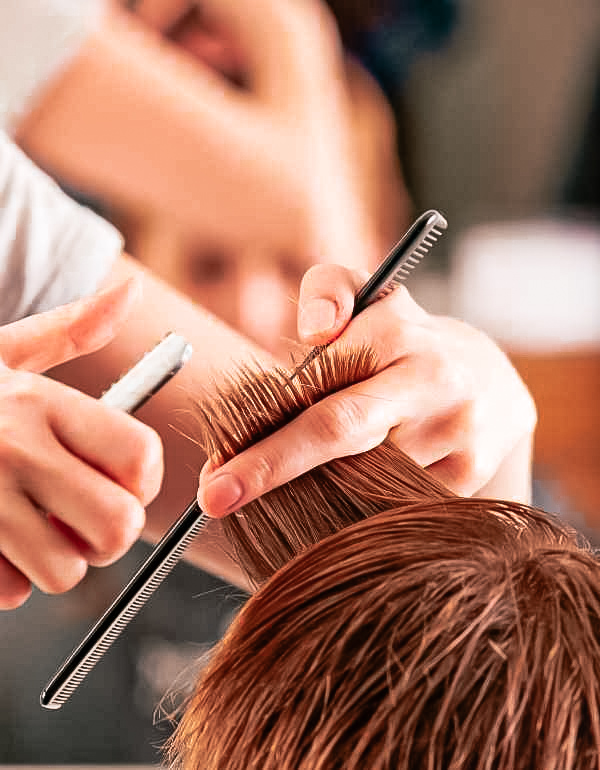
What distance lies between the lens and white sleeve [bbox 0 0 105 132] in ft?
3.13

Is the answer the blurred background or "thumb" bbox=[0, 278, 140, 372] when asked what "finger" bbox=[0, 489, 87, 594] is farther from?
the blurred background

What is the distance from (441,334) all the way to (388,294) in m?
0.09

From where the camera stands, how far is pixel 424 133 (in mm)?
1124

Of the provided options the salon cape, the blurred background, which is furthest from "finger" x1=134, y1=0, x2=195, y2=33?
the salon cape

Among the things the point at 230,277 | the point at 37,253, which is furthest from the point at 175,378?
the point at 230,277

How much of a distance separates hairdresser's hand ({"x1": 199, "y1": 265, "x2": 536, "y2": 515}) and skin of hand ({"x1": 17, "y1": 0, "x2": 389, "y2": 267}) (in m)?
0.48

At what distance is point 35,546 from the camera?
0.43 metres

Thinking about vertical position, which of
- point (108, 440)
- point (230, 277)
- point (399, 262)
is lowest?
point (230, 277)

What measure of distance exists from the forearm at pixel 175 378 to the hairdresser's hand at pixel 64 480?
6.5 inches

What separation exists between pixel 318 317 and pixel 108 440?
13cm

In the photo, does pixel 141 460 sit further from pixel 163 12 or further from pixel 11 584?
pixel 163 12

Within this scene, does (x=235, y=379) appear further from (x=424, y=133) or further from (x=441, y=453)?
(x=424, y=133)

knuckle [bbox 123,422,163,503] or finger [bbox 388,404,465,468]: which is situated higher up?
finger [bbox 388,404,465,468]

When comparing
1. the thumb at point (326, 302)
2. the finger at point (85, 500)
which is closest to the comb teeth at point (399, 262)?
the thumb at point (326, 302)
